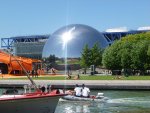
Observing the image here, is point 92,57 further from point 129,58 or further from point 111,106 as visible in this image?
point 111,106

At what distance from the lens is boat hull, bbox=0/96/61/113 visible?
2636 centimetres

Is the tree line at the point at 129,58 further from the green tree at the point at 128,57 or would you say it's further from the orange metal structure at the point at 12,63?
the orange metal structure at the point at 12,63

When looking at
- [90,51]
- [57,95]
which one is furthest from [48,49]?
[57,95]

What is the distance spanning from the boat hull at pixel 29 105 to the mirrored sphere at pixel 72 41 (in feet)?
425

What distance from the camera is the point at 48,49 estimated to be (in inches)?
6516

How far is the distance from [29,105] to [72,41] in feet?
443

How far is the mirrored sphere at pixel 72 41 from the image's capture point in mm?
159875

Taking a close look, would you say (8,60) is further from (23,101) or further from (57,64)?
(23,101)

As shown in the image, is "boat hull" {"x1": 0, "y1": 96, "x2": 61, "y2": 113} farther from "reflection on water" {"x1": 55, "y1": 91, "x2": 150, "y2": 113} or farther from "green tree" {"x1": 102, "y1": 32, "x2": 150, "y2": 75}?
"green tree" {"x1": 102, "y1": 32, "x2": 150, "y2": 75}

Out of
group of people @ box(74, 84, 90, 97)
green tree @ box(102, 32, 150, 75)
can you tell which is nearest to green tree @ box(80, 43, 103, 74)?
green tree @ box(102, 32, 150, 75)

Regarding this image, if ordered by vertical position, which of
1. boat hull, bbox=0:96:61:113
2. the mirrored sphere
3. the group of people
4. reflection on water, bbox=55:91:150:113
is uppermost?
the mirrored sphere

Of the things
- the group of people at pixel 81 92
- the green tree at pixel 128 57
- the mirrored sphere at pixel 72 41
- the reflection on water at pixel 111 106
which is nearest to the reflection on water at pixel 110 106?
the reflection on water at pixel 111 106

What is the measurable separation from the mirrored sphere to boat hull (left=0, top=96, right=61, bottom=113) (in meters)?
130

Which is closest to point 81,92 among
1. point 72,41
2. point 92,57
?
point 92,57
